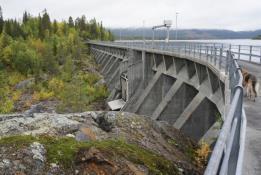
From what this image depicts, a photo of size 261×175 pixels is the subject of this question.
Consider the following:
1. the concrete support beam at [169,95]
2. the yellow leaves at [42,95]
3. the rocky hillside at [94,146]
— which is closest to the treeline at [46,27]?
the yellow leaves at [42,95]

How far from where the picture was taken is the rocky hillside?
10.1 m

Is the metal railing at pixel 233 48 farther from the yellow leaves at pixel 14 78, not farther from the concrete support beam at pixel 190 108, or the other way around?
the yellow leaves at pixel 14 78

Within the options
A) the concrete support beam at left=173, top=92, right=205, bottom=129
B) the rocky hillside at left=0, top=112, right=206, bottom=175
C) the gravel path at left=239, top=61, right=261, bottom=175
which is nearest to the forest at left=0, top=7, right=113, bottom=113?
the concrete support beam at left=173, top=92, right=205, bottom=129

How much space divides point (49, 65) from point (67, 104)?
4272 centimetres

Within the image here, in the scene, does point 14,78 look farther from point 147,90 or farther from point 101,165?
point 101,165

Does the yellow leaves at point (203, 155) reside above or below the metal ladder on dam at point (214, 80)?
below

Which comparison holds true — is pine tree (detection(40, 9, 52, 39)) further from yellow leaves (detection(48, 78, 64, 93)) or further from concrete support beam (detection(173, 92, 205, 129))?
concrete support beam (detection(173, 92, 205, 129))

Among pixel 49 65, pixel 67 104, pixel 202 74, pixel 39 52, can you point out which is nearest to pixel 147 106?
pixel 202 74

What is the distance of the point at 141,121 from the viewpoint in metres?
15.1

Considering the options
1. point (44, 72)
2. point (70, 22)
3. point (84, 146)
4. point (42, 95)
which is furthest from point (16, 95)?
point (70, 22)

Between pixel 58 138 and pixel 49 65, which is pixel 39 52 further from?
pixel 58 138

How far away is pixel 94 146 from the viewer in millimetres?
11039

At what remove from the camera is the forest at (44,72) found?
52.1 m

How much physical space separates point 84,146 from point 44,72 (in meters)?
77.5
